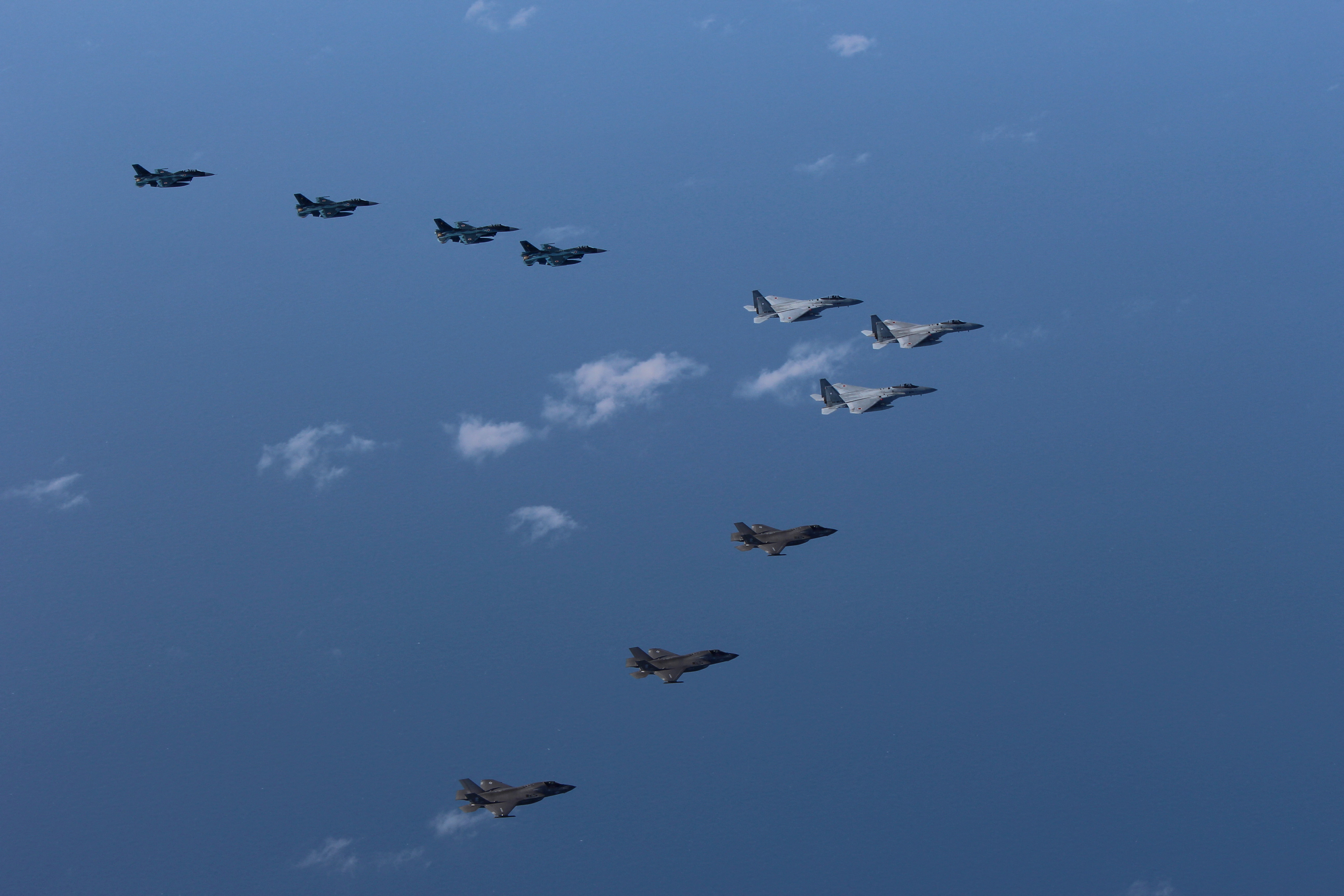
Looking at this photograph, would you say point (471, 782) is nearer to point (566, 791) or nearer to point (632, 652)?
point (566, 791)

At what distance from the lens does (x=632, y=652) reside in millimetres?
199375

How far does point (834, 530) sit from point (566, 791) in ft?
160

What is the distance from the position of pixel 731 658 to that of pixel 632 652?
42.1 feet

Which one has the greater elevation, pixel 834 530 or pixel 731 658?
pixel 834 530

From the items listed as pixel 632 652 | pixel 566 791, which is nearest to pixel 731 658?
pixel 632 652

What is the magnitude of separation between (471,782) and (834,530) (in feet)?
187

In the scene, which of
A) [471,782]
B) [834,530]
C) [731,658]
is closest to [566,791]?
[471,782]

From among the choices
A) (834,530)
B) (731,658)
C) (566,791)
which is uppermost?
(834,530)

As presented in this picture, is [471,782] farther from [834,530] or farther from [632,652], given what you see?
[834,530]

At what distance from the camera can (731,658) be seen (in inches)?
7840

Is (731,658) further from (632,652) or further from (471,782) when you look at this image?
(471,782)

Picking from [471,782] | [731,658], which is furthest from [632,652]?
[471,782]

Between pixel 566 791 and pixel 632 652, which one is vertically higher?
pixel 632 652

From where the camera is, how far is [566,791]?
200 m
